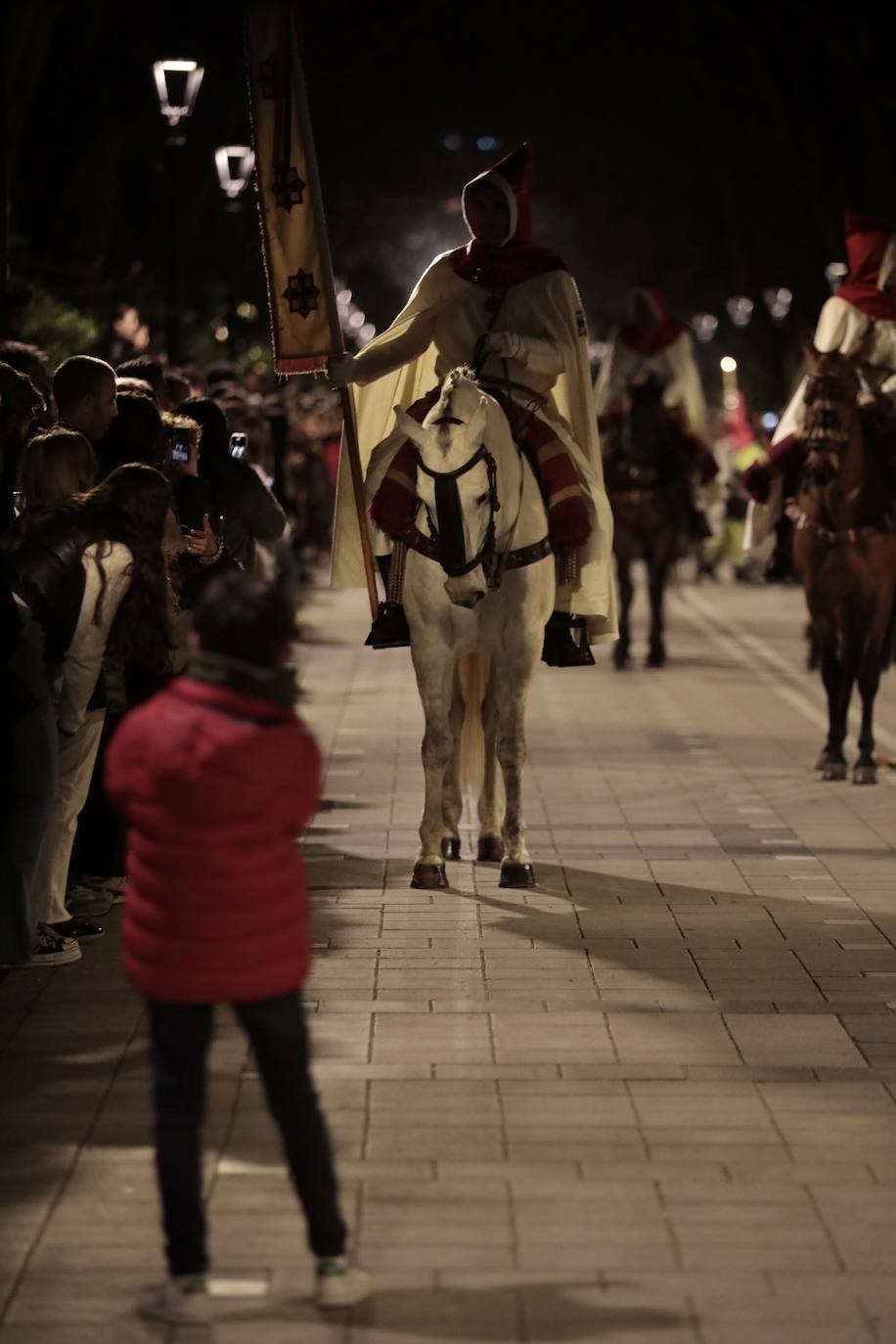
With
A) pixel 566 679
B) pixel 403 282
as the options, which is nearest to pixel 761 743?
pixel 566 679

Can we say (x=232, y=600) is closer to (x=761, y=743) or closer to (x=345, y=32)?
(x=761, y=743)

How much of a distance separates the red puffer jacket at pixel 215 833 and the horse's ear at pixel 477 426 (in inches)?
203

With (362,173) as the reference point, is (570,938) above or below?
below

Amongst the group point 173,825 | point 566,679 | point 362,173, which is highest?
point 362,173

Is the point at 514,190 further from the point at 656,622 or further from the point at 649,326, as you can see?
the point at 649,326

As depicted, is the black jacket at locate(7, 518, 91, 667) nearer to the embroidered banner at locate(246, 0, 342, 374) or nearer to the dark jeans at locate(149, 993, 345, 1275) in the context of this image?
the embroidered banner at locate(246, 0, 342, 374)

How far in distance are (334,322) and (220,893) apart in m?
6.03

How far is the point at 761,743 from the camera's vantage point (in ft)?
55.5

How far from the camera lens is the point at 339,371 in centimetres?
1146

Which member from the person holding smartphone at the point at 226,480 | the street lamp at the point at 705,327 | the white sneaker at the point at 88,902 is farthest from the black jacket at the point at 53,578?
the street lamp at the point at 705,327

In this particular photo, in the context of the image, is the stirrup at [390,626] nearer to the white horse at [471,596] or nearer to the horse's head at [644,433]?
the white horse at [471,596]

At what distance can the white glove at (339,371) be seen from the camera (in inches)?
451

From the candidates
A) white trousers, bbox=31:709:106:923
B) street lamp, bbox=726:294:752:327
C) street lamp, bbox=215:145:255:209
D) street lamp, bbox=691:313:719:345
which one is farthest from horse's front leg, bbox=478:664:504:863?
street lamp, bbox=691:313:719:345

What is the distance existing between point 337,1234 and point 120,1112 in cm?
187
